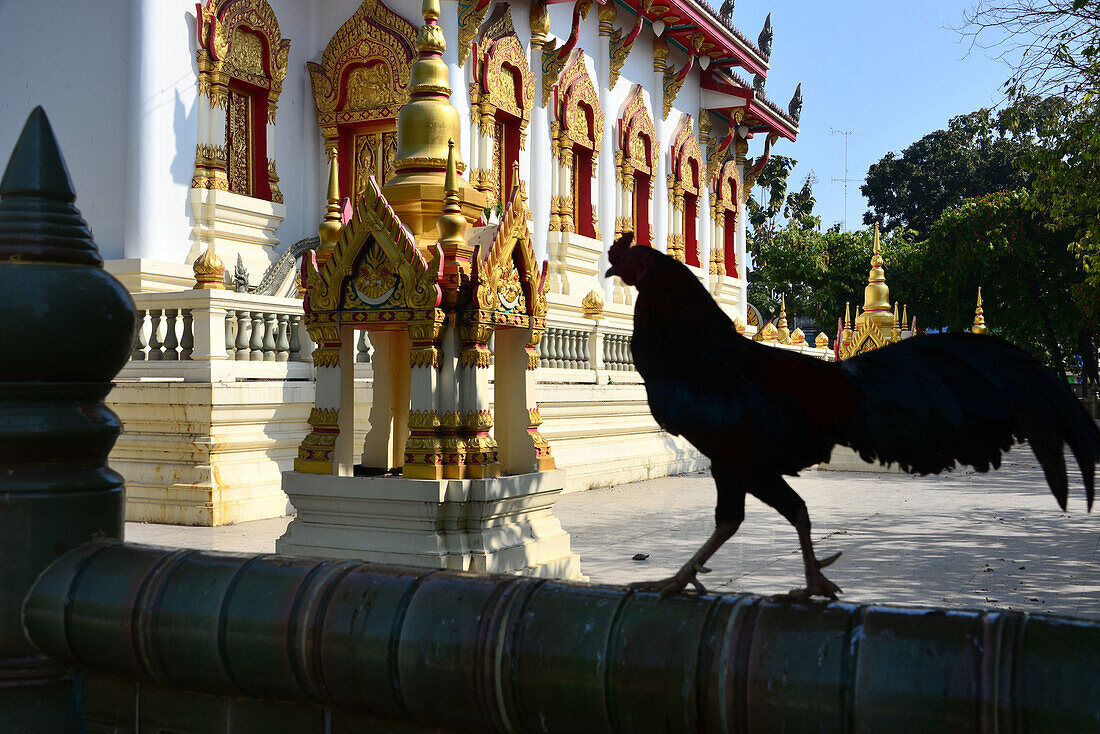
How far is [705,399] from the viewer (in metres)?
1.86

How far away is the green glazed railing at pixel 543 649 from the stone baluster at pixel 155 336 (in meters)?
6.41

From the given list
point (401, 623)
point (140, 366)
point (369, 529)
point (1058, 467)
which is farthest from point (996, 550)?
point (140, 366)

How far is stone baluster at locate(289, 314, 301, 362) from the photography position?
28.0 feet

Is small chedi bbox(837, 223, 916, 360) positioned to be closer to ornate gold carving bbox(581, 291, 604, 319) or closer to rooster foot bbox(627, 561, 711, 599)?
ornate gold carving bbox(581, 291, 604, 319)

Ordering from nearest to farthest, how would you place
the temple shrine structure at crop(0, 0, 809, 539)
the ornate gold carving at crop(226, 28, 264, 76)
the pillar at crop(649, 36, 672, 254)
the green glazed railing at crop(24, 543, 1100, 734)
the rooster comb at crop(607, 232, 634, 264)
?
1. the green glazed railing at crop(24, 543, 1100, 734)
2. the rooster comb at crop(607, 232, 634, 264)
3. the temple shrine structure at crop(0, 0, 809, 539)
4. the ornate gold carving at crop(226, 28, 264, 76)
5. the pillar at crop(649, 36, 672, 254)

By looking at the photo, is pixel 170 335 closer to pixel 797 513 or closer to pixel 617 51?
pixel 797 513

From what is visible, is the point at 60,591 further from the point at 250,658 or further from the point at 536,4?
the point at 536,4

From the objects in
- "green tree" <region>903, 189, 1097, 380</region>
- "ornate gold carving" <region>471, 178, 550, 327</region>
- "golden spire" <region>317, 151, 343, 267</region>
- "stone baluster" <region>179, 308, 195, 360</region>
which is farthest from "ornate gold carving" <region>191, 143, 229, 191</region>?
"green tree" <region>903, 189, 1097, 380</region>

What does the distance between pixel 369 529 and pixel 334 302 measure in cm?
118

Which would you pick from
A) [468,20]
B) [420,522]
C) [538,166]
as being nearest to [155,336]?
[420,522]

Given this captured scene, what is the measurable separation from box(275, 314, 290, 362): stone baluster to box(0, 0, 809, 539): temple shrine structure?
0.09 ft

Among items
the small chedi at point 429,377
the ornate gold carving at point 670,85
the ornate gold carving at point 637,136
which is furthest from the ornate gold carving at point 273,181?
the ornate gold carving at point 670,85

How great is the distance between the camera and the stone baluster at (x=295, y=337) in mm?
8531

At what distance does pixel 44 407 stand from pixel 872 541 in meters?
6.12
